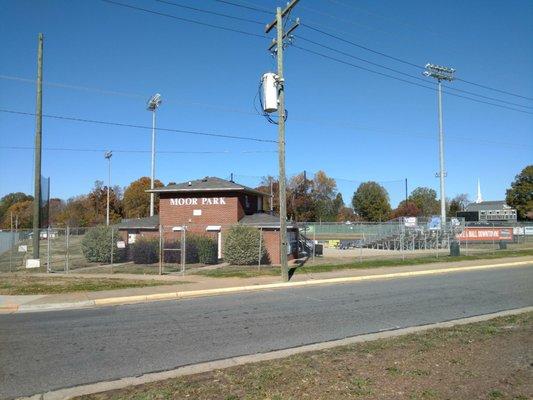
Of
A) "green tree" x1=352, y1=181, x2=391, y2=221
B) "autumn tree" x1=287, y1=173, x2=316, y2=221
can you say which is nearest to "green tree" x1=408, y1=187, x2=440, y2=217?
"green tree" x1=352, y1=181, x2=391, y2=221

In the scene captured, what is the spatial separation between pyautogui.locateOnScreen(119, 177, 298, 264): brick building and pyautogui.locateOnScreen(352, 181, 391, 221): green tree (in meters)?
80.1

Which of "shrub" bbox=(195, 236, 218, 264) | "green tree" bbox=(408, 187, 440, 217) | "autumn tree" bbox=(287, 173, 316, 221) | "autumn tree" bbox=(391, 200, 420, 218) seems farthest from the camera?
"green tree" bbox=(408, 187, 440, 217)

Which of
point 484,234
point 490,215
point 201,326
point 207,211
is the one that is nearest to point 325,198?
point 490,215

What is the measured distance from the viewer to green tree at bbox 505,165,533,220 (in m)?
94.5

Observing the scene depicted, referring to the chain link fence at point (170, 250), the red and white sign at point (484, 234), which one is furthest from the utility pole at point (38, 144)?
the red and white sign at point (484, 234)

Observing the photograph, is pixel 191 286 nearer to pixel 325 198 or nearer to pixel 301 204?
pixel 301 204

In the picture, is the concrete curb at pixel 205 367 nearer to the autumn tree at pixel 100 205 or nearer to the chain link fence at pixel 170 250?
the chain link fence at pixel 170 250

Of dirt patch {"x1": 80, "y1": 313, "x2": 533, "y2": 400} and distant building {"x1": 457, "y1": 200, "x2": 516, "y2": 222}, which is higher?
distant building {"x1": 457, "y1": 200, "x2": 516, "y2": 222}

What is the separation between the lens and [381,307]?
12.2 meters

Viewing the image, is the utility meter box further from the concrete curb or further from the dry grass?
the concrete curb

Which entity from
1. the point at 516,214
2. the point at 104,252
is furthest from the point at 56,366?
the point at 516,214

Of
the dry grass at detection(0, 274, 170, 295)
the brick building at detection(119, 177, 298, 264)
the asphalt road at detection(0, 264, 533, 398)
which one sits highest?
the brick building at detection(119, 177, 298, 264)

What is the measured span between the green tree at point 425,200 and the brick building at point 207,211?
9296 cm

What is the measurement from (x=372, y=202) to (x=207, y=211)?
83.5 meters
